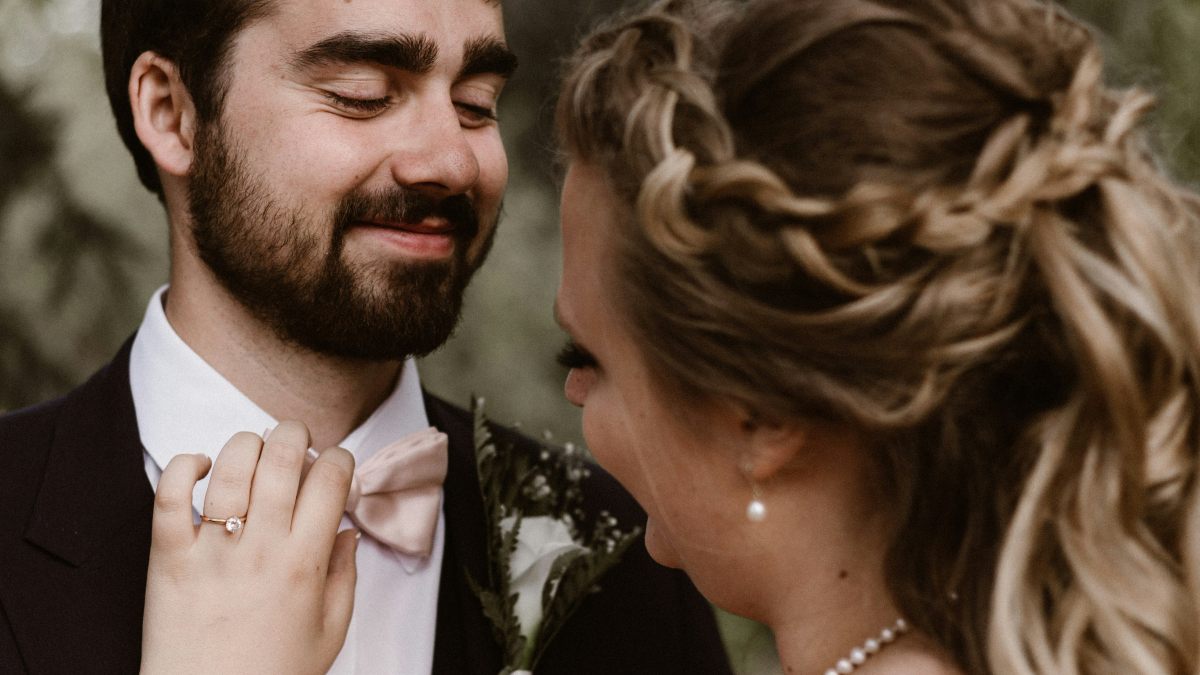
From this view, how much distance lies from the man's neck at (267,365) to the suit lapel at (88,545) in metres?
0.18

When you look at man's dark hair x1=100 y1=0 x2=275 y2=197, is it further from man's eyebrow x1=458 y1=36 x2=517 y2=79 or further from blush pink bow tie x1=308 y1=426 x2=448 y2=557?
blush pink bow tie x1=308 y1=426 x2=448 y2=557

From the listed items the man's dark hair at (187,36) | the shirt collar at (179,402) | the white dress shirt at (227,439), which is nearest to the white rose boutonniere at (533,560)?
the white dress shirt at (227,439)

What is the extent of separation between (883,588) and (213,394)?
1.31m

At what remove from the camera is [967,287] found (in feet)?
4.19

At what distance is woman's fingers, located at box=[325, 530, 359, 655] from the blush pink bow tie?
0.73ft

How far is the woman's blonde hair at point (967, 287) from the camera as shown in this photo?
1.27 metres

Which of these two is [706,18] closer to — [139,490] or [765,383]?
[765,383]

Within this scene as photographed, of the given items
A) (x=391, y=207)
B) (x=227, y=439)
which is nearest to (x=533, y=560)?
(x=227, y=439)

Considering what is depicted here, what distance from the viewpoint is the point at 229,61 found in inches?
88.7

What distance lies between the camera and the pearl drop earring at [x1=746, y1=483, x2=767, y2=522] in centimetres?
153

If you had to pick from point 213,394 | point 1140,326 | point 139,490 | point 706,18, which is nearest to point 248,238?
point 213,394

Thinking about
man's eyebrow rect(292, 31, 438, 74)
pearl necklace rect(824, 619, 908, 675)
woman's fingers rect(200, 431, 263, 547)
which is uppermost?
man's eyebrow rect(292, 31, 438, 74)

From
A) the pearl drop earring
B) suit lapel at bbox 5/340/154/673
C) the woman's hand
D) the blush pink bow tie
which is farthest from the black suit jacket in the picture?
the pearl drop earring

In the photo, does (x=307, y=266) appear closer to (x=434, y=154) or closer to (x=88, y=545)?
(x=434, y=154)
